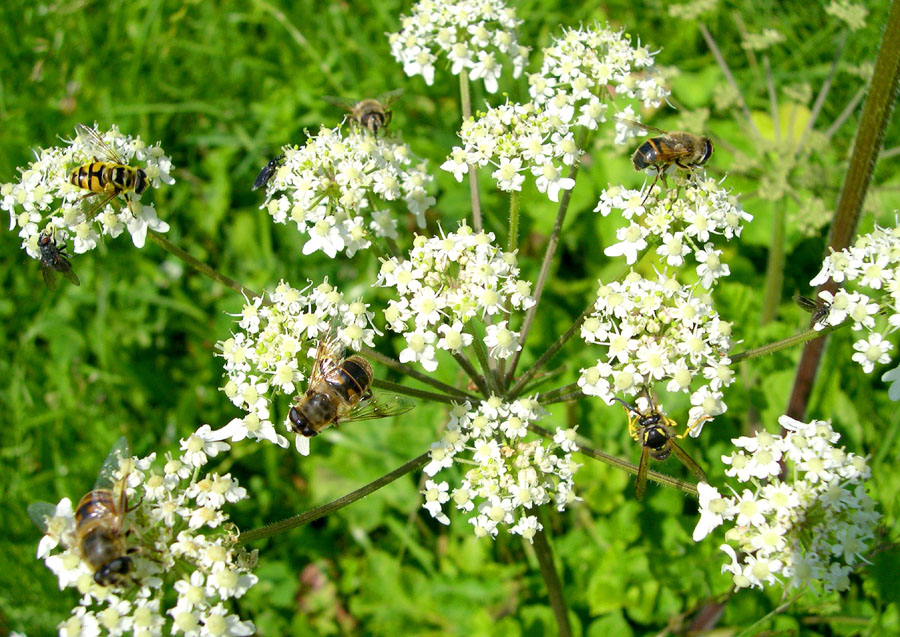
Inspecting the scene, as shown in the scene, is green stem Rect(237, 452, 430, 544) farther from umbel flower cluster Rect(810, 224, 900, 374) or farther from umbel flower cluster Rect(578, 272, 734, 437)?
umbel flower cluster Rect(810, 224, 900, 374)

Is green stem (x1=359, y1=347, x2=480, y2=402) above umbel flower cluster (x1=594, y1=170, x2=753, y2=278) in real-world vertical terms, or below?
below

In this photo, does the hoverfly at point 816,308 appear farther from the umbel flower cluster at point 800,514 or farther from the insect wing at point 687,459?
the insect wing at point 687,459

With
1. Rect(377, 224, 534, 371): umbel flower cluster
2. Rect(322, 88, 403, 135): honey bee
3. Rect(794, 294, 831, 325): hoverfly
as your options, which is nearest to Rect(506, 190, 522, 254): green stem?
Rect(377, 224, 534, 371): umbel flower cluster

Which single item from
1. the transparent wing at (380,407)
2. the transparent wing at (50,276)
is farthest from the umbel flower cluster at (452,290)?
the transparent wing at (50,276)

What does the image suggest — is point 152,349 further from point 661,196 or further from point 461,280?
point 661,196

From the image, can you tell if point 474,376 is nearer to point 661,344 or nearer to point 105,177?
point 661,344

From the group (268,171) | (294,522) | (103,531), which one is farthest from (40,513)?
(268,171)

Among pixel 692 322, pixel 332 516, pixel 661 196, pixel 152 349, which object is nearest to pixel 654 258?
pixel 661 196
